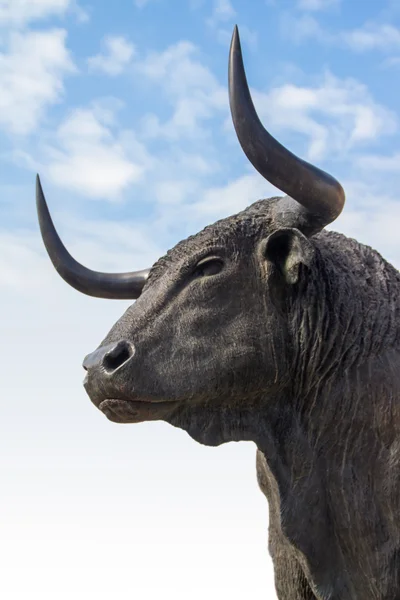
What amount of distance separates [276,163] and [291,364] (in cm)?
110

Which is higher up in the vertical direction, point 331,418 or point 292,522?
point 331,418

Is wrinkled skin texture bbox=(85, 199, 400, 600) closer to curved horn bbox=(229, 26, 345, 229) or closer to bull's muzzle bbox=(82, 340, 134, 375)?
bull's muzzle bbox=(82, 340, 134, 375)

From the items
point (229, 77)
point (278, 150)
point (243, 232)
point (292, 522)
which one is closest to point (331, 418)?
point (292, 522)

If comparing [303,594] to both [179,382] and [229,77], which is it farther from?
[229,77]

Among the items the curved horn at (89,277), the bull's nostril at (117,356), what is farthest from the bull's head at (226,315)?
the curved horn at (89,277)

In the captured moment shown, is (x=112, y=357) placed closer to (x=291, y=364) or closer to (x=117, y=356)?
(x=117, y=356)

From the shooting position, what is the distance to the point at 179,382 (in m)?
4.81

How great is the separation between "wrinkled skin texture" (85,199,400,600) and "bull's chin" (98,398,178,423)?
0.01 m

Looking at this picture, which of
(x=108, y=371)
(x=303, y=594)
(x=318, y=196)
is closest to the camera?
(x=108, y=371)

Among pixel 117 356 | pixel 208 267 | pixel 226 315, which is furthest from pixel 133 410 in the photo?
pixel 208 267

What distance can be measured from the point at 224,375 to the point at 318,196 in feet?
3.62

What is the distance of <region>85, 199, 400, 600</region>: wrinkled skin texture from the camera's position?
4.93 m

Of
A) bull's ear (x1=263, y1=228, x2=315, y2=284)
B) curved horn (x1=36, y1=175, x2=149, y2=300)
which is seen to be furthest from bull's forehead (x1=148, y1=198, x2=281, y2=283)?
curved horn (x1=36, y1=175, x2=149, y2=300)

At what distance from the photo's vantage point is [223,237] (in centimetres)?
515
